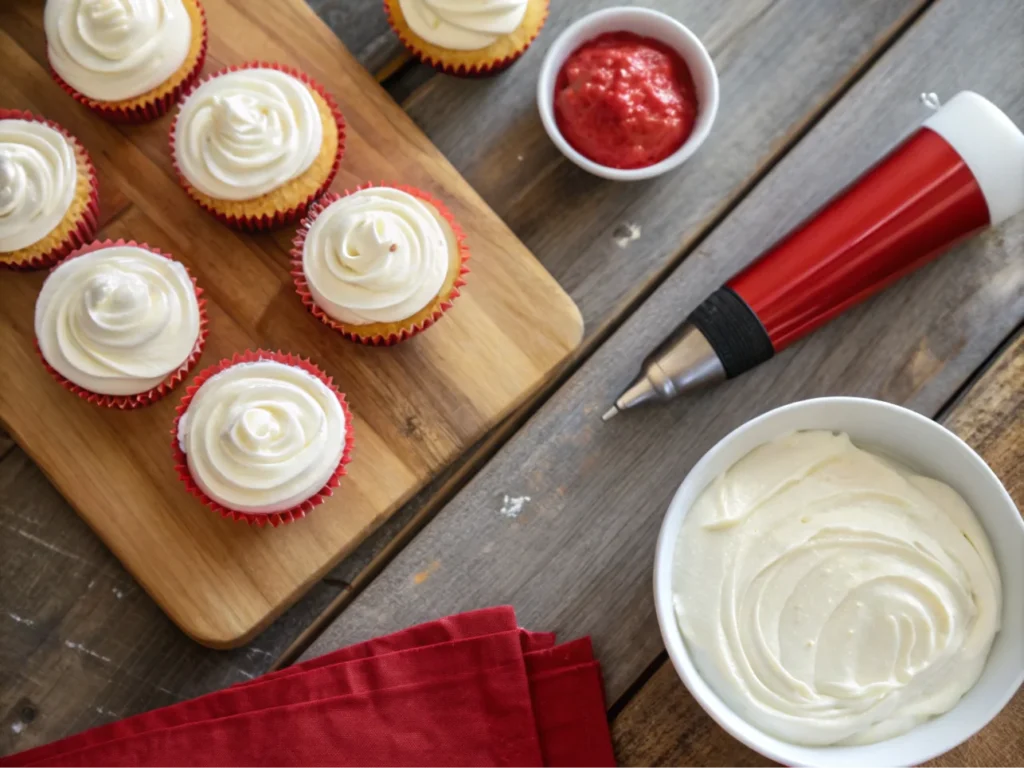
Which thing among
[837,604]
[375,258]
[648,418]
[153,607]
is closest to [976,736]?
[837,604]

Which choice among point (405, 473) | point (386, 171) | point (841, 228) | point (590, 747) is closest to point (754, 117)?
point (841, 228)

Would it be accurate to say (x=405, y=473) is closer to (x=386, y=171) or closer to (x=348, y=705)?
(x=348, y=705)

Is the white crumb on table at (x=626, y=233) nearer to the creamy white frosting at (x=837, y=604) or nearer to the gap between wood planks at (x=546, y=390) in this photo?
the gap between wood planks at (x=546, y=390)

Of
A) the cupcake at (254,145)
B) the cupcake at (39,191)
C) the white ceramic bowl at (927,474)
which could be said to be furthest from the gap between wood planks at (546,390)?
the cupcake at (39,191)

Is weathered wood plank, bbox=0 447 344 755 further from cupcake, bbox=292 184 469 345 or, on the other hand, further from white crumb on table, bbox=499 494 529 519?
cupcake, bbox=292 184 469 345

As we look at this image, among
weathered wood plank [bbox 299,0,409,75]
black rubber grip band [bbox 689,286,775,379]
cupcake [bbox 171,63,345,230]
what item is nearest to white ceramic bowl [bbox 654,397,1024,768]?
black rubber grip band [bbox 689,286,775,379]
